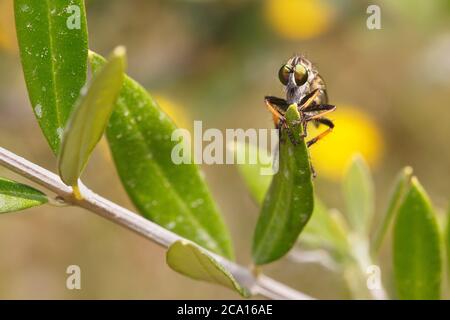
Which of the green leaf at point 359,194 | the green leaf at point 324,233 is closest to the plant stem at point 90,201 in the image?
the green leaf at point 324,233

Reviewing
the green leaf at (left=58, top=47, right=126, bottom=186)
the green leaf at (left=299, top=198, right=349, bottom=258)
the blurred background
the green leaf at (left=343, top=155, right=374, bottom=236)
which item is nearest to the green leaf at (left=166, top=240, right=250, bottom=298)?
the green leaf at (left=58, top=47, right=126, bottom=186)

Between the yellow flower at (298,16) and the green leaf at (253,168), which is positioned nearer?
the green leaf at (253,168)

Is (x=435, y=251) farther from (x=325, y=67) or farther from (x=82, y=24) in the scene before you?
(x=325, y=67)

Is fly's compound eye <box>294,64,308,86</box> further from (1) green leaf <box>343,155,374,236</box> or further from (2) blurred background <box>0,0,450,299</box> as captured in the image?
(2) blurred background <box>0,0,450,299</box>

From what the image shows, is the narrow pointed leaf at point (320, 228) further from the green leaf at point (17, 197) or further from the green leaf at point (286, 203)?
the green leaf at point (17, 197)

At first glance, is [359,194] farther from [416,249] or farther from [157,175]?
[157,175]

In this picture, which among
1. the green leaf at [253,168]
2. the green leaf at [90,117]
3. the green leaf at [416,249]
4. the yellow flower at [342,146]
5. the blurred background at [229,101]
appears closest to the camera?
the green leaf at [90,117]
